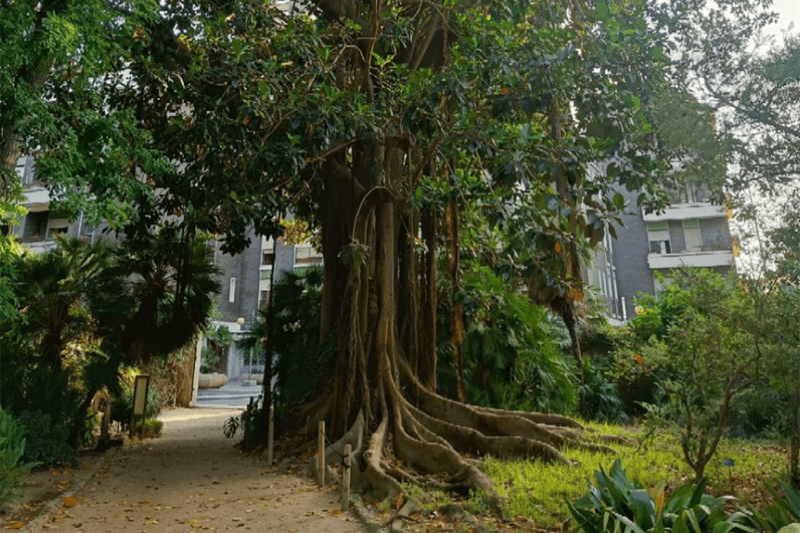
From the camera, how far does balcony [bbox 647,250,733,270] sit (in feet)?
84.4

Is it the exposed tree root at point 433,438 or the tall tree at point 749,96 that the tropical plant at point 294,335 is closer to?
the exposed tree root at point 433,438

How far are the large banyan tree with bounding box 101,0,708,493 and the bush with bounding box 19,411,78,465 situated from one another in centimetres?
385

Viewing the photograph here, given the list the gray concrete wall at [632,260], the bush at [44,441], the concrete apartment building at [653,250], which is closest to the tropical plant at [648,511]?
the bush at [44,441]

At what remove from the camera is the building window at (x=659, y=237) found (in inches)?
1134

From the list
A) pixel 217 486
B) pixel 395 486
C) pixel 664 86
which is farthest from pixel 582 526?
pixel 217 486

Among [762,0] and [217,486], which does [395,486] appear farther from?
[762,0]

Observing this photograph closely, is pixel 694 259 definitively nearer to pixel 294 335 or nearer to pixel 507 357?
pixel 507 357

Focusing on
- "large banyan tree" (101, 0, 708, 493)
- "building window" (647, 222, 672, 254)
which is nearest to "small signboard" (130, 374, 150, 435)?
"large banyan tree" (101, 0, 708, 493)

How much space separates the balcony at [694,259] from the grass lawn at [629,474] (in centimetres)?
1741

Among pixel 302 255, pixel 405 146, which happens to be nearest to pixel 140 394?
pixel 405 146

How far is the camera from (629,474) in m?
7.32

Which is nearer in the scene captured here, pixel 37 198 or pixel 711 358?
pixel 711 358

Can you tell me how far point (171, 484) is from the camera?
9.18 meters

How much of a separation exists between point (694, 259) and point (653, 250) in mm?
3188
